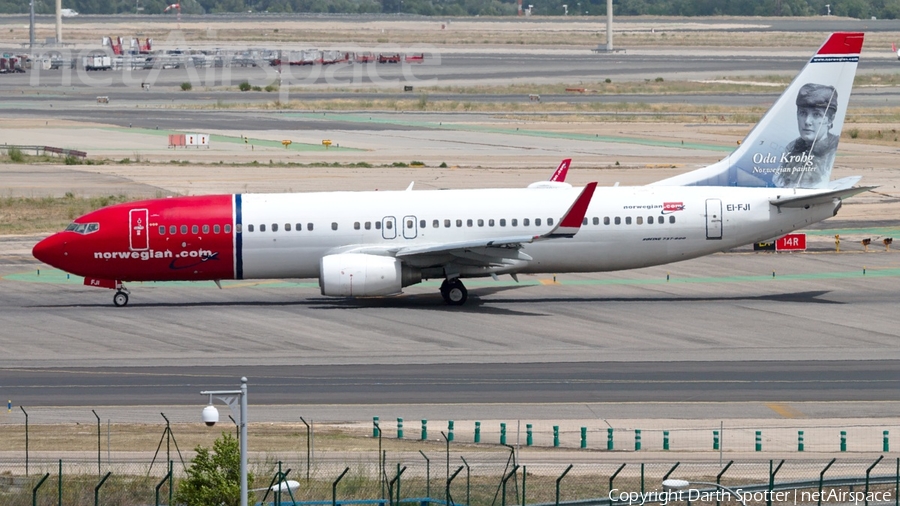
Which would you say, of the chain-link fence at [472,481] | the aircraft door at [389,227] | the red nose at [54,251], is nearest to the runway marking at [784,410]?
the chain-link fence at [472,481]

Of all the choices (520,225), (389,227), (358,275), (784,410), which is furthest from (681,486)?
(389,227)

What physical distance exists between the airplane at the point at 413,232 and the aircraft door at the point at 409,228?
0.18 ft

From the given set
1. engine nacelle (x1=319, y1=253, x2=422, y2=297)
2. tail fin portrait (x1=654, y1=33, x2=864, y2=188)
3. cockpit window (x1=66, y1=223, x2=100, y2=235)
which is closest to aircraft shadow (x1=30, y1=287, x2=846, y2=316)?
engine nacelle (x1=319, y1=253, x2=422, y2=297)

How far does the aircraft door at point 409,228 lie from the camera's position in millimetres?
51000

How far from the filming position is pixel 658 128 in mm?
115375

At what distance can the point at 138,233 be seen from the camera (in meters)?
50.5

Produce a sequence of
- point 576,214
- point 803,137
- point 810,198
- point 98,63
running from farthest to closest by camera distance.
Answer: point 98,63
point 803,137
point 810,198
point 576,214

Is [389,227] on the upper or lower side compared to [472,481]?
upper

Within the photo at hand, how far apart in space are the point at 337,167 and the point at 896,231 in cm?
3661

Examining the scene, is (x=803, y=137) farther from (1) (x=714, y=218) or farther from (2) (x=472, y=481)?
(2) (x=472, y=481)

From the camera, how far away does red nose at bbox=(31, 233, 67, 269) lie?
167 ft

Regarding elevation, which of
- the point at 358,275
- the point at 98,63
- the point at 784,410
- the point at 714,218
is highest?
the point at 98,63

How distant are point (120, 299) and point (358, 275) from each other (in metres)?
9.74

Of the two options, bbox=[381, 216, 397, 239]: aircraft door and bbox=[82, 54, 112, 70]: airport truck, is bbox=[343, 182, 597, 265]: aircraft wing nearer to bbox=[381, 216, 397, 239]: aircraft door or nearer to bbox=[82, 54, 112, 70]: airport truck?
bbox=[381, 216, 397, 239]: aircraft door
